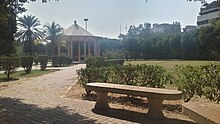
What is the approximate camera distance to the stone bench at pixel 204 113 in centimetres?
345

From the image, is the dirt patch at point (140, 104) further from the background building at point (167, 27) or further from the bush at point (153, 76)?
the background building at point (167, 27)

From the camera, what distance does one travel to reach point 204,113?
3.77m

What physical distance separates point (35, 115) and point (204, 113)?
4.40 m

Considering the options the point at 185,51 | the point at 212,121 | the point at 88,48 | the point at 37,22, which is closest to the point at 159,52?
the point at 185,51

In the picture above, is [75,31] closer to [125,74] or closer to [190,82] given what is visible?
[125,74]

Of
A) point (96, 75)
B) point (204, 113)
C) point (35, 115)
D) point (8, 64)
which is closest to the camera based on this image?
point (204, 113)

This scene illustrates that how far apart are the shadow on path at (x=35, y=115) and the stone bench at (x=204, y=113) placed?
2661 mm

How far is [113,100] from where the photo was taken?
912 cm

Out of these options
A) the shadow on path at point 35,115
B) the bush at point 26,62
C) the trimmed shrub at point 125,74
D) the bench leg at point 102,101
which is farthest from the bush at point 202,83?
the bush at point 26,62

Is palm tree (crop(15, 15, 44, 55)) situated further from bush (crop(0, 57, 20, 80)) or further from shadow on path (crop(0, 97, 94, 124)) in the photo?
shadow on path (crop(0, 97, 94, 124))

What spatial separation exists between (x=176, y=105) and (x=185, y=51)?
54487 millimetres

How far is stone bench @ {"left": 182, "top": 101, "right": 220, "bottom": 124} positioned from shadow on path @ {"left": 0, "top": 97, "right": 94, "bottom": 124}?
266 centimetres

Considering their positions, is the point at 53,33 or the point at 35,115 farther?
the point at 53,33

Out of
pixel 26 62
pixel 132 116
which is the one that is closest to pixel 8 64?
pixel 26 62
